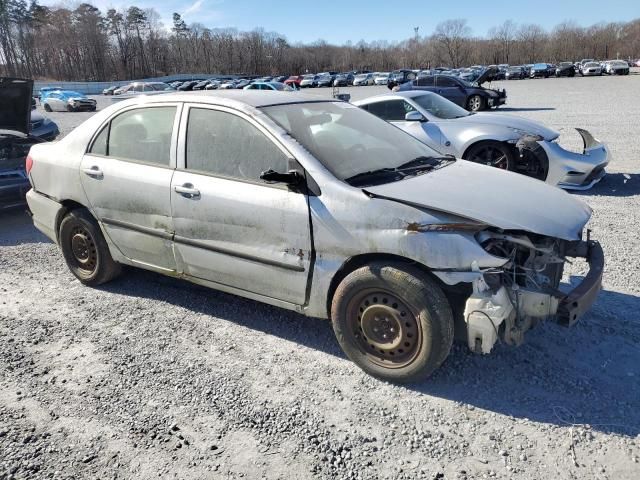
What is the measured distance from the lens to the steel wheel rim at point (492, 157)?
7354 millimetres

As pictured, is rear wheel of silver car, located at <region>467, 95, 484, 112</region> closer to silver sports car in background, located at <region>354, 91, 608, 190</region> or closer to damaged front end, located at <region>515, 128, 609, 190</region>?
silver sports car in background, located at <region>354, 91, 608, 190</region>

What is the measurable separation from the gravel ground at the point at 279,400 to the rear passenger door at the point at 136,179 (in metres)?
0.60

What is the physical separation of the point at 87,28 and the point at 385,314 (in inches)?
4069

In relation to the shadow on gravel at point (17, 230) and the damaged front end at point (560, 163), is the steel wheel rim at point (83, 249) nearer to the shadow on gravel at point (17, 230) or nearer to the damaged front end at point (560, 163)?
the shadow on gravel at point (17, 230)

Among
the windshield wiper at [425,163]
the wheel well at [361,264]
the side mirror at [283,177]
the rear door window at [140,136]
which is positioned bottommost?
the wheel well at [361,264]

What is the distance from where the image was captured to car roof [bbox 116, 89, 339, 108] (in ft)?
11.8

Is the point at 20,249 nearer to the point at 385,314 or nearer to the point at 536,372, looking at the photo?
the point at 385,314

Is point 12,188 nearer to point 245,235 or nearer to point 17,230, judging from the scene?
point 17,230

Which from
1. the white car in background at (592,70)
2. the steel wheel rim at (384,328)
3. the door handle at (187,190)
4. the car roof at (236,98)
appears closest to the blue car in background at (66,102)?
the car roof at (236,98)

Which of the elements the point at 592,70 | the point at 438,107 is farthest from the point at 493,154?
the point at 592,70

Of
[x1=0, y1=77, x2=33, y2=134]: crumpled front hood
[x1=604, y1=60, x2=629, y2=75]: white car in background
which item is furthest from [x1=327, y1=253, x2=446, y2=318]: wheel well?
[x1=604, y1=60, x2=629, y2=75]: white car in background

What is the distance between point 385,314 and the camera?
2.96 m

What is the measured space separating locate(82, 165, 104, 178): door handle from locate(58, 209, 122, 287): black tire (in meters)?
0.40

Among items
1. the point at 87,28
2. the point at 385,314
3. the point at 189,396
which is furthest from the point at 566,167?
the point at 87,28
